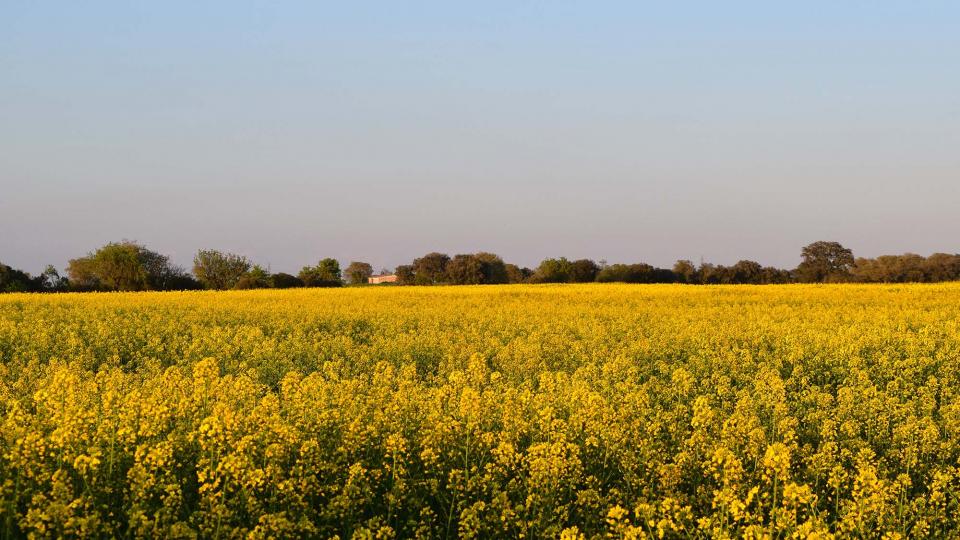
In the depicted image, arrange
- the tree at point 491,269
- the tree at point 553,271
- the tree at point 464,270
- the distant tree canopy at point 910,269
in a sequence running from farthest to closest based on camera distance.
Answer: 1. the tree at point 491,269
2. the tree at point 464,270
3. the tree at point 553,271
4. the distant tree canopy at point 910,269

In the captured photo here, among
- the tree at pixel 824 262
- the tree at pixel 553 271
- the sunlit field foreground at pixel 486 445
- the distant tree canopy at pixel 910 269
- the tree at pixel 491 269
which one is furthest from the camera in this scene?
the tree at pixel 491 269

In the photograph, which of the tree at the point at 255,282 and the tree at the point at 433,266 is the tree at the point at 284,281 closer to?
the tree at the point at 255,282

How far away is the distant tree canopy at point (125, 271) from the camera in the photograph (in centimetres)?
6850

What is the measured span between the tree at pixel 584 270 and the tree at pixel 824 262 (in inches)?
727

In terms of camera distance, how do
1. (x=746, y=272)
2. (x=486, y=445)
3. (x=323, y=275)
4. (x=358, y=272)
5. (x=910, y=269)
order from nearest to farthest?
(x=486, y=445)
(x=910, y=269)
(x=746, y=272)
(x=323, y=275)
(x=358, y=272)

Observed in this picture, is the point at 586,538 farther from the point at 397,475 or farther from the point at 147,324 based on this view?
the point at 147,324

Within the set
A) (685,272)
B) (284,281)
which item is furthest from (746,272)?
(284,281)

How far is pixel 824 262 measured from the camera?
216 ft

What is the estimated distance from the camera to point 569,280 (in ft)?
232

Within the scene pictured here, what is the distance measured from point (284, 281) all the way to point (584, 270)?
2864 centimetres

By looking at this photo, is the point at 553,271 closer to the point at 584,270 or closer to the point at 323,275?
the point at 584,270

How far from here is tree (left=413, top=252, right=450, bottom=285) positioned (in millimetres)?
80125

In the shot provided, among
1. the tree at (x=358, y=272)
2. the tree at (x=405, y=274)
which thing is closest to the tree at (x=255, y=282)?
the tree at (x=405, y=274)

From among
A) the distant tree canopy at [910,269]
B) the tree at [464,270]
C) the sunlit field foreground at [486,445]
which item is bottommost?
the sunlit field foreground at [486,445]
